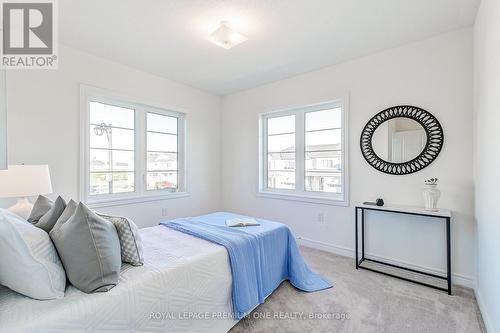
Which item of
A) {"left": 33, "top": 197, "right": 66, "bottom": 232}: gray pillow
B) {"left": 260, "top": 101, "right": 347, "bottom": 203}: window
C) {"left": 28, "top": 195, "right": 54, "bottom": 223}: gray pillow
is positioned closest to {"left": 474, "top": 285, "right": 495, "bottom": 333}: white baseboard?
{"left": 260, "top": 101, "right": 347, "bottom": 203}: window

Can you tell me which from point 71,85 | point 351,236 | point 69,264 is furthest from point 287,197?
point 71,85

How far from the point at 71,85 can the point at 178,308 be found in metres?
2.75

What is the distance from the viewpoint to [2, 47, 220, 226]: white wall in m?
2.40

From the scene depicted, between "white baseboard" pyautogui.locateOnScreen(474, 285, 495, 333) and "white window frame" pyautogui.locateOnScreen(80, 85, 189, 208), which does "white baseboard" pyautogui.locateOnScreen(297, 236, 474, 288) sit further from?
"white window frame" pyautogui.locateOnScreen(80, 85, 189, 208)

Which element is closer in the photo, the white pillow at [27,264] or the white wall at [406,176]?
the white pillow at [27,264]

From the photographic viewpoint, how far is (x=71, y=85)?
8.96 ft

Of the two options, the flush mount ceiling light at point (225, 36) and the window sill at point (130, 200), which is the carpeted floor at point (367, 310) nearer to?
the window sill at point (130, 200)

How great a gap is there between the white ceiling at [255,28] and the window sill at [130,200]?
5.89 feet

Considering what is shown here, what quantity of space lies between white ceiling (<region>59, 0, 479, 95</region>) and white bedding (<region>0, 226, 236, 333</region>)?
1969mm

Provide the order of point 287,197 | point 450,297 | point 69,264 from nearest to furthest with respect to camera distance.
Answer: point 69,264, point 450,297, point 287,197

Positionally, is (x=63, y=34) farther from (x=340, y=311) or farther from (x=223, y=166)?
(x=340, y=311)

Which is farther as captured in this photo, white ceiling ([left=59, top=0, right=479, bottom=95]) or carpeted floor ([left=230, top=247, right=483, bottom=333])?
white ceiling ([left=59, top=0, right=479, bottom=95])

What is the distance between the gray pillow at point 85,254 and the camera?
1179 millimetres

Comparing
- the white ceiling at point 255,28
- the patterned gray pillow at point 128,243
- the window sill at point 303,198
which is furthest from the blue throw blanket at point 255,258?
the white ceiling at point 255,28
